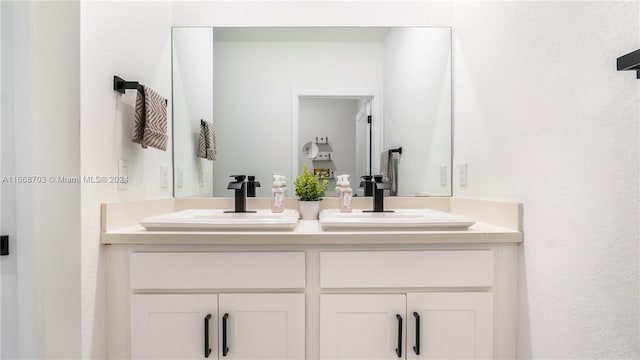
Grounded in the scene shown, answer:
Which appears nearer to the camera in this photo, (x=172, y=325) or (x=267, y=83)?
(x=172, y=325)

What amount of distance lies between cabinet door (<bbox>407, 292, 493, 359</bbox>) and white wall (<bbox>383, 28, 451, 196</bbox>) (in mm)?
668

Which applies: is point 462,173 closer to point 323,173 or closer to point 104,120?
point 323,173

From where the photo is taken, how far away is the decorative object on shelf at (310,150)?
1737 millimetres

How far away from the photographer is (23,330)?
3.23 ft

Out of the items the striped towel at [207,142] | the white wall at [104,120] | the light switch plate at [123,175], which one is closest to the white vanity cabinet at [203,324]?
the white wall at [104,120]

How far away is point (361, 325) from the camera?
1150mm

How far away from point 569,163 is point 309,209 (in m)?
1.01

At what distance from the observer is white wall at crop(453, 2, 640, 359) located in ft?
2.58

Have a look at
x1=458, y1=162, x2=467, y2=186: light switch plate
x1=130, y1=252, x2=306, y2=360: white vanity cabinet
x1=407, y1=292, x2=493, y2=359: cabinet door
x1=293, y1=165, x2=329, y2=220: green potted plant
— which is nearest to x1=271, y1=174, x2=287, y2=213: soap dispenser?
x1=293, y1=165, x2=329, y2=220: green potted plant

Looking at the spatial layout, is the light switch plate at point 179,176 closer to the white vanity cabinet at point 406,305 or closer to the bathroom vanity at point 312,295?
the bathroom vanity at point 312,295

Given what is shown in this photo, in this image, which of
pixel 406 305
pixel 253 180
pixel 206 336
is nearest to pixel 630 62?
pixel 406 305

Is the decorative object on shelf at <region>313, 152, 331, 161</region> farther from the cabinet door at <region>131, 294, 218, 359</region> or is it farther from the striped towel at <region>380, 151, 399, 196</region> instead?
the cabinet door at <region>131, 294, 218, 359</region>

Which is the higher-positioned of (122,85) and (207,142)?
(122,85)

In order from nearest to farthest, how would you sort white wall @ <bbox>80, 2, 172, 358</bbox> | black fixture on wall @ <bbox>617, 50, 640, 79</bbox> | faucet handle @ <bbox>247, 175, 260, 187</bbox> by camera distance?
1. black fixture on wall @ <bbox>617, 50, 640, 79</bbox>
2. white wall @ <bbox>80, 2, 172, 358</bbox>
3. faucet handle @ <bbox>247, 175, 260, 187</bbox>
